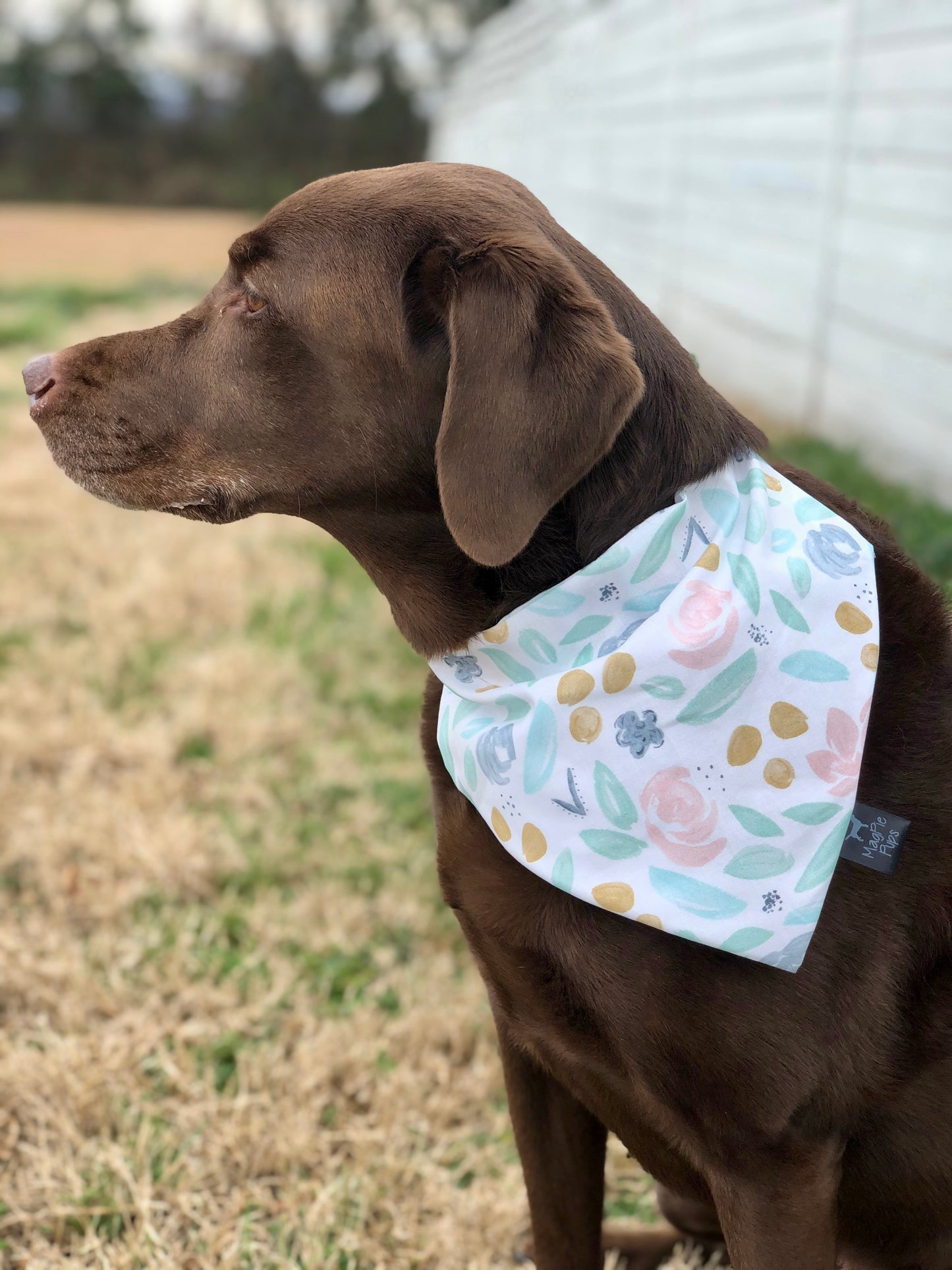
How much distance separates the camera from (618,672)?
1527 mm

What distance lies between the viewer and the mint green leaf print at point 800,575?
60.2 inches

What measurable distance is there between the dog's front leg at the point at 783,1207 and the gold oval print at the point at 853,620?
629 millimetres

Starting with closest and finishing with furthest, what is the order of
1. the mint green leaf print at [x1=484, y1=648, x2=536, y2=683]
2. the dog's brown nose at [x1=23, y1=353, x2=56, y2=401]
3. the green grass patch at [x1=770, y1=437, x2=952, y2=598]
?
the mint green leaf print at [x1=484, y1=648, x2=536, y2=683], the dog's brown nose at [x1=23, y1=353, x2=56, y2=401], the green grass patch at [x1=770, y1=437, x2=952, y2=598]

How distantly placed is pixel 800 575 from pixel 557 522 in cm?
32

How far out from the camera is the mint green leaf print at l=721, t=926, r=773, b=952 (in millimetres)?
1417

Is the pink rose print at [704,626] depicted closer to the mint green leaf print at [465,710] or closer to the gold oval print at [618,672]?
the gold oval print at [618,672]

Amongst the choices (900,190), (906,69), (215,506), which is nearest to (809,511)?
(215,506)

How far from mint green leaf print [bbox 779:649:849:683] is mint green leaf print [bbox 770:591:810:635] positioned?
0.03 metres

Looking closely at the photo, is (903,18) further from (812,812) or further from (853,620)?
(812,812)

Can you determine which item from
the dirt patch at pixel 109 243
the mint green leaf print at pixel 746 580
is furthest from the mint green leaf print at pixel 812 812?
the dirt patch at pixel 109 243

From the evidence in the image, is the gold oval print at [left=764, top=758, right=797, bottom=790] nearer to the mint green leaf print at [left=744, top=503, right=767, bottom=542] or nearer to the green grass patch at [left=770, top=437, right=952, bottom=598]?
the mint green leaf print at [left=744, top=503, right=767, bottom=542]

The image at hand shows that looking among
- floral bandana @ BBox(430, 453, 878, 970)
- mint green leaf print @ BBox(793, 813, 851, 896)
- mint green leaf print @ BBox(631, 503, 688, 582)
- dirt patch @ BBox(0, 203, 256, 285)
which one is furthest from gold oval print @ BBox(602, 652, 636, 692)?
dirt patch @ BBox(0, 203, 256, 285)

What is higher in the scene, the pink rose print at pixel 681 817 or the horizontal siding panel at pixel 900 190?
the horizontal siding panel at pixel 900 190

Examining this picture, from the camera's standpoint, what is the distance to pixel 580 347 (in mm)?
1430
